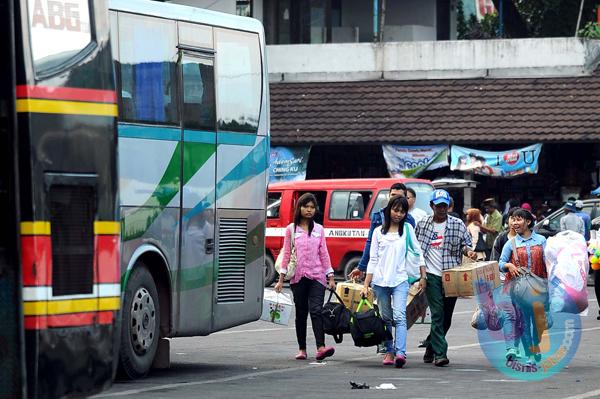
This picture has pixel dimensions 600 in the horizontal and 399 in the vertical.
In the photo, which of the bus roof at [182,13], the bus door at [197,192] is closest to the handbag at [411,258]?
the bus door at [197,192]

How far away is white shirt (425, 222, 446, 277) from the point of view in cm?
1461

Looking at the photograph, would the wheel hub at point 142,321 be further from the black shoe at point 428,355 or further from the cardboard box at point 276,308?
the black shoe at point 428,355

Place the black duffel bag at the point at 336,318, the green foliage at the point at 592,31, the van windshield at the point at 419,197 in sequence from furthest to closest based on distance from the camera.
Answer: the green foliage at the point at 592,31
the van windshield at the point at 419,197
the black duffel bag at the point at 336,318

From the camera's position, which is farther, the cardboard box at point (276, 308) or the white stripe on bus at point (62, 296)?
the cardboard box at point (276, 308)

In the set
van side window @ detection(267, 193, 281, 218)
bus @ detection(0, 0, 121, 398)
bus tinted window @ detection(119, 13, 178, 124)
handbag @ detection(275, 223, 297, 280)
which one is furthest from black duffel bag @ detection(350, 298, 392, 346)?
van side window @ detection(267, 193, 281, 218)

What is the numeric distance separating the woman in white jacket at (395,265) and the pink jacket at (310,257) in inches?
24.5

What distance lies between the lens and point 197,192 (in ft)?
45.8

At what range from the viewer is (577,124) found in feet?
104

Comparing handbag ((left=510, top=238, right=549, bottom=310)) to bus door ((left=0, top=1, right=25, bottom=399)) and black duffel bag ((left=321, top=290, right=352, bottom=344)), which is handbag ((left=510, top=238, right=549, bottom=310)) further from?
bus door ((left=0, top=1, right=25, bottom=399))

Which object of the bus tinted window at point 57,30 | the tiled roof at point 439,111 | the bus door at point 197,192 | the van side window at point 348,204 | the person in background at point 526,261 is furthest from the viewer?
the tiled roof at point 439,111

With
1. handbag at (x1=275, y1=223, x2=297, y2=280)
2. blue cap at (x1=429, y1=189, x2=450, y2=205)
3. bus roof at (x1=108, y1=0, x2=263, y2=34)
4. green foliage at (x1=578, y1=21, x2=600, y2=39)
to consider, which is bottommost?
handbag at (x1=275, y1=223, x2=297, y2=280)

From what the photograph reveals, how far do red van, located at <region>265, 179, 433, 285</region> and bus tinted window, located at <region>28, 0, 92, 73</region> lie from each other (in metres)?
19.0

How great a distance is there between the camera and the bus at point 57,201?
7941 millimetres

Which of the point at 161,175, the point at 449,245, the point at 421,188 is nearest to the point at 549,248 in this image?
the point at 449,245
